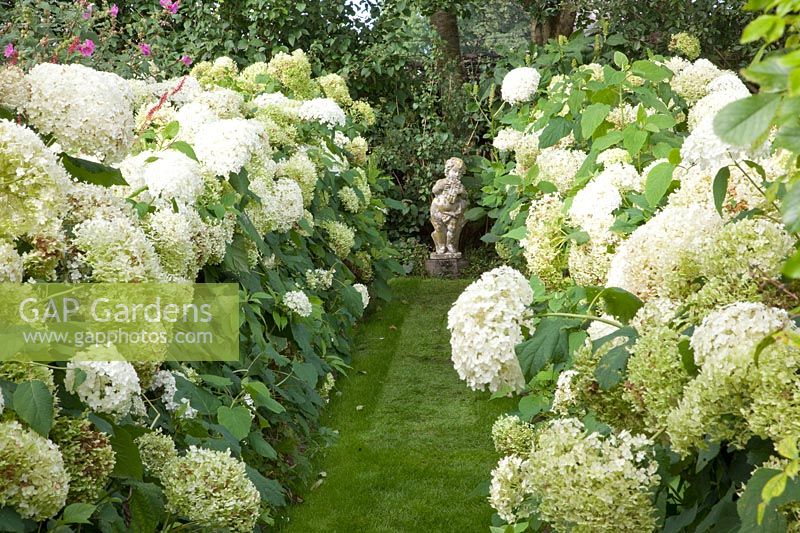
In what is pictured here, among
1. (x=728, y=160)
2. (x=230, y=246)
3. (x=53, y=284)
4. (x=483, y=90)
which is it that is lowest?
(x=483, y=90)

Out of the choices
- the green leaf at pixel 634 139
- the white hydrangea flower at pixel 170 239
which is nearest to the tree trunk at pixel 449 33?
the green leaf at pixel 634 139

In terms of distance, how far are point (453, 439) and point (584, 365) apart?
3074mm

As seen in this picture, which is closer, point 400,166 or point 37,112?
point 37,112

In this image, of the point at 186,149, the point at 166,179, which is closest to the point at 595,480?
the point at 166,179

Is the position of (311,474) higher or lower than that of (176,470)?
lower

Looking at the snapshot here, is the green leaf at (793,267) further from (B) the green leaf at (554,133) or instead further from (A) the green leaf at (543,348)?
(B) the green leaf at (554,133)

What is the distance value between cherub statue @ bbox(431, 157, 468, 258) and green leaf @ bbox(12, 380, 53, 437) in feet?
22.0

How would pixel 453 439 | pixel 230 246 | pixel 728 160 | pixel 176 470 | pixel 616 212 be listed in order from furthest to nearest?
pixel 453 439 < pixel 230 246 < pixel 616 212 < pixel 176 470 < pixel 728 160

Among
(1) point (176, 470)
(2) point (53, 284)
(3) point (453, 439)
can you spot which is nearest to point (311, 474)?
(3) point (453, 439)

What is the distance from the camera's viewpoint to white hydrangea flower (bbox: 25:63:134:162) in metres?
2.12

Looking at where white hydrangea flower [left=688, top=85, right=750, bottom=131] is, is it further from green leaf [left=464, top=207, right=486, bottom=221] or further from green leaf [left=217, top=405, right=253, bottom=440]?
green leaf [left=464, top=207, right=486, bottom=221]

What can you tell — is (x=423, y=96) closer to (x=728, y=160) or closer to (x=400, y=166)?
(x=400, y=166)

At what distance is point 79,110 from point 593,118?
6.37 ft

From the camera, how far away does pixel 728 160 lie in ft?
6.51
